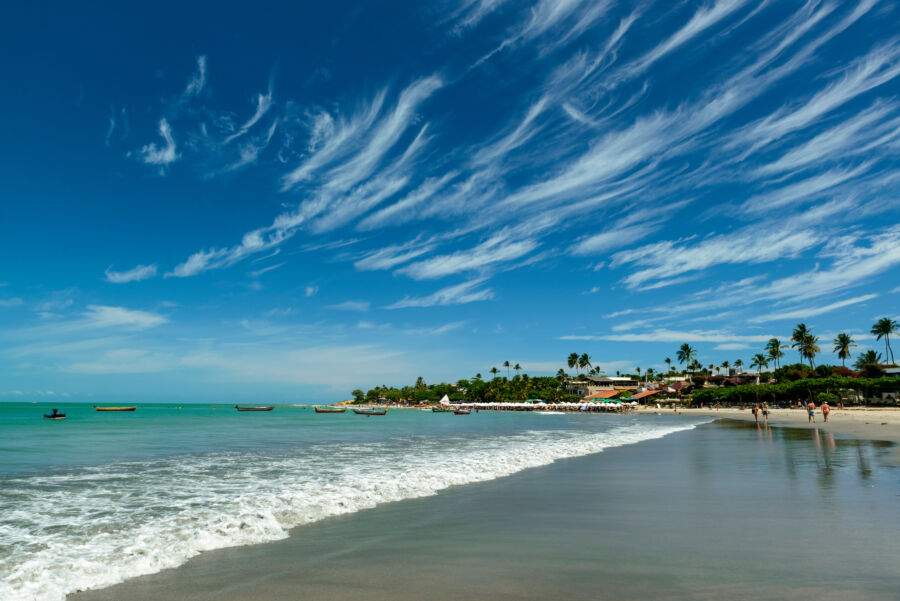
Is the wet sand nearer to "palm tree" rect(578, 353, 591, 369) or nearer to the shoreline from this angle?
the shoreline

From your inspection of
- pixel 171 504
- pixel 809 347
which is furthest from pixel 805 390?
pixel 171 504

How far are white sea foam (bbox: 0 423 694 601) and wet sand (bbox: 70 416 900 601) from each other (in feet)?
2.18

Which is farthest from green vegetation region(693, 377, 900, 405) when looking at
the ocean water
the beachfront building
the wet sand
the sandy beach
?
the wet sand

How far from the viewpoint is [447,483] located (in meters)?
14.7

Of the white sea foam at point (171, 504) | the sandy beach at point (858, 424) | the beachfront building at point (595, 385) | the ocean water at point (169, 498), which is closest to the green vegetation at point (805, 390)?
the sandy beach at point (858, 424)

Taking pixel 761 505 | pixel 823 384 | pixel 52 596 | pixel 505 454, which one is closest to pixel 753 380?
pixel 823 384

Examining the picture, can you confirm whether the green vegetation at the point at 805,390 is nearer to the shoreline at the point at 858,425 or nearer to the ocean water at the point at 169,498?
the shoreline at the point at 858,425

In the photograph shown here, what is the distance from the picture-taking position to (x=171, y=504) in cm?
1184

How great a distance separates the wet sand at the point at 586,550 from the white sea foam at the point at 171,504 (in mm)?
663

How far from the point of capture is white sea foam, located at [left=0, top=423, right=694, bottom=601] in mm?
7238

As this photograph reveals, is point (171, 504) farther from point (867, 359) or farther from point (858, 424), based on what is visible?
point (867, 359)

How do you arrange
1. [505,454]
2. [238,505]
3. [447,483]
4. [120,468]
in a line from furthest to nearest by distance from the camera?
[505,454], [120,468], [447,483], [238,505]

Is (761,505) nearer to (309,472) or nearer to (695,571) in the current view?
(695,571)

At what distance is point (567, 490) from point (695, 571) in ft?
22.7
